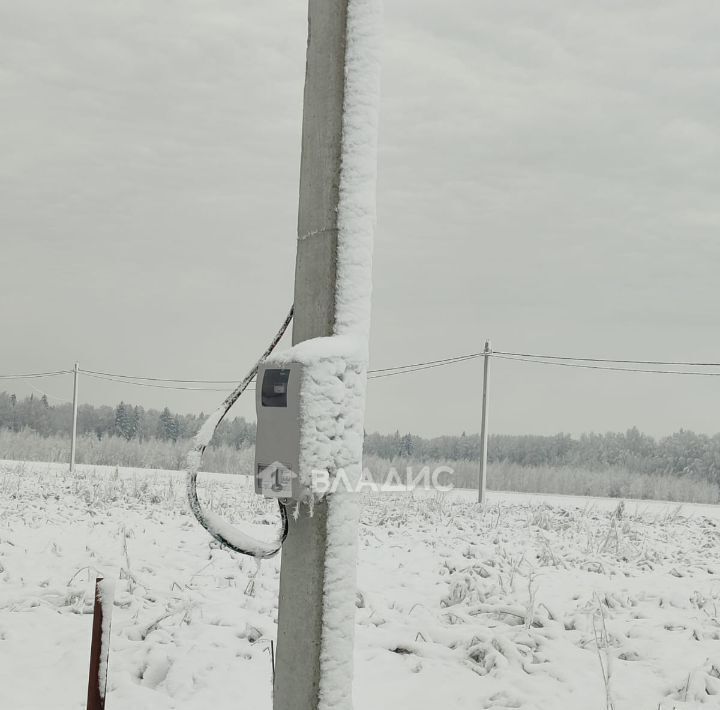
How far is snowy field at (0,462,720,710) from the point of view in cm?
434

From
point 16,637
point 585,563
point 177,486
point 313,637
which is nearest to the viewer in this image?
point 313,637

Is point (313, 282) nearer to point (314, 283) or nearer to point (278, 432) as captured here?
point (314, 283)

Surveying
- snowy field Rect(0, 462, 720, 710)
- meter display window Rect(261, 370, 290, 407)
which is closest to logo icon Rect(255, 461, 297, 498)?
meter display window Rect(261, 370, 290, 407)

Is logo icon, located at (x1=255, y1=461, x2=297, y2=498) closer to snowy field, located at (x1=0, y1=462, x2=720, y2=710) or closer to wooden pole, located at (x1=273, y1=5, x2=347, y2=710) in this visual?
wooden pole, located at (x1=273, y1=5, x2=347, y2=710)

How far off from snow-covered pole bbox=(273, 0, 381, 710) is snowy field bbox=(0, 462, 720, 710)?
2.14m

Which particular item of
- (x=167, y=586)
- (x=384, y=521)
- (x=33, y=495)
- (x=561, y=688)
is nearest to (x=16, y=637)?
(x=167, y=586)

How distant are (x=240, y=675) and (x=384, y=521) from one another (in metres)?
5.64

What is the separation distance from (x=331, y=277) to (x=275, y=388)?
0.33 meters

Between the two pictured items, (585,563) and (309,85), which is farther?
(585,563)

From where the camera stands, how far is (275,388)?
2092 mm

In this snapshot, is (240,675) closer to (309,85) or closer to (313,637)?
(313,637)

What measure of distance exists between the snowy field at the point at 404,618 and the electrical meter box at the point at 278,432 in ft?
7.89

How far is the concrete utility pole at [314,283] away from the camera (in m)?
2.07

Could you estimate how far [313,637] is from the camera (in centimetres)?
206
